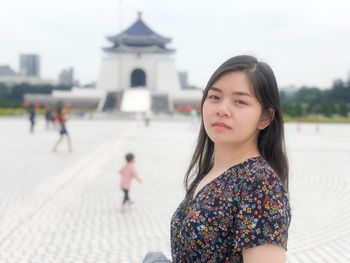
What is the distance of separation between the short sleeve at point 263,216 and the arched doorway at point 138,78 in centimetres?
5752

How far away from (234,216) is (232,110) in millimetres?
298

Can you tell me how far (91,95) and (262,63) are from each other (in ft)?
181

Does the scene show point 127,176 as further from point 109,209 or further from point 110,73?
point 110,73

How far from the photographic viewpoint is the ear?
1665mm

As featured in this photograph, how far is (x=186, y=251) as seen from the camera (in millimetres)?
1613

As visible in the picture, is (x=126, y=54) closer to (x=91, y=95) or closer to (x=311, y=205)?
(x=91, y=95)

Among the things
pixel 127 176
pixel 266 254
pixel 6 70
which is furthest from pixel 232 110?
pixel 6 70

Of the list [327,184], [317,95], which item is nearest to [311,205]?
[327,184]

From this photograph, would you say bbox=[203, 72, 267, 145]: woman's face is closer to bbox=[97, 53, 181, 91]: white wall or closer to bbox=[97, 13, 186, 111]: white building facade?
bbox=[97, 13, 186, 111]: white building facade

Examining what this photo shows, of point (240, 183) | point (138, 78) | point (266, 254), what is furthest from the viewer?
point (138, 78)

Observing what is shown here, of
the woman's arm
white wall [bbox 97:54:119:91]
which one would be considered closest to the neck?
the woman's arm

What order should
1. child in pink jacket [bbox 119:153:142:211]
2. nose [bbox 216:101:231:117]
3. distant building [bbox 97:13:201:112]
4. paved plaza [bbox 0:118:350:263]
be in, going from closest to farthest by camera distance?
nose [bbox 216:101:231:117] → paved plaza [bbox 0:118:350:263] → child in pink jacket [bbox 119:153:142:211] → distant building [bbox 97:13:201:112]

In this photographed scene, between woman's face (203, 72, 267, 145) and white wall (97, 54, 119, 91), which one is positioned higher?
woman's face (203, 72, 267, 145)

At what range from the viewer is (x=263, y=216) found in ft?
4.81
